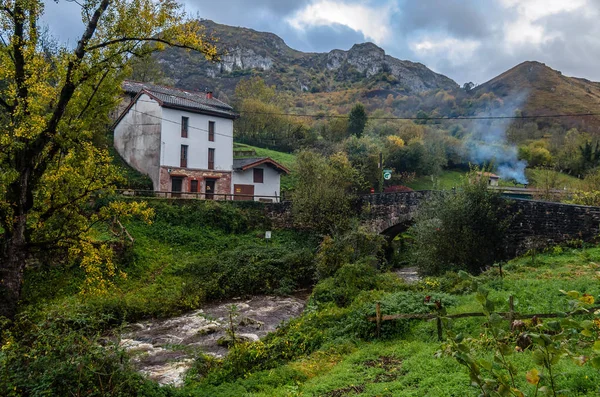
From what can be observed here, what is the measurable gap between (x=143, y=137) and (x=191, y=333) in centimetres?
2199

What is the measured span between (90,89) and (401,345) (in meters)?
8.56

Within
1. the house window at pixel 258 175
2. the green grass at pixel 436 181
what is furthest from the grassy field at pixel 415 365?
the green grass at pixel 436 181

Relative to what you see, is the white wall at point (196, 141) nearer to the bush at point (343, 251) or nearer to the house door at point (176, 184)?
the house door at point (176, 184)

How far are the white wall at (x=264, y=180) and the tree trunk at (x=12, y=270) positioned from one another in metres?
24.5

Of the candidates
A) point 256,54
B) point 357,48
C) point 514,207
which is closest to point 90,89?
point 514,207

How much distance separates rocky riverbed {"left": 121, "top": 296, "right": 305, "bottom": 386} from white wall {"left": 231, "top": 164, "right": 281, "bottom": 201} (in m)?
16.5

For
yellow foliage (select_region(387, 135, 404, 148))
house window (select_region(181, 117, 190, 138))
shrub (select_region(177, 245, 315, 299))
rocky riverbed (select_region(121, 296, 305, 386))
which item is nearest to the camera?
rocky riverbed (select_region(121, 296, 305, 386))

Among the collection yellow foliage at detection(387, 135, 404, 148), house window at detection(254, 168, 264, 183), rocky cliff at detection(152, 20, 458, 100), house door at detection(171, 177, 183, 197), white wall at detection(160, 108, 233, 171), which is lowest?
house door at detection(171, 177, 183, 197)

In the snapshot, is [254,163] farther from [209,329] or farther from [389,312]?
[389,312]

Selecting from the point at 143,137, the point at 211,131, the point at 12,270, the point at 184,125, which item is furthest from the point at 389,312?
the point at 143,137

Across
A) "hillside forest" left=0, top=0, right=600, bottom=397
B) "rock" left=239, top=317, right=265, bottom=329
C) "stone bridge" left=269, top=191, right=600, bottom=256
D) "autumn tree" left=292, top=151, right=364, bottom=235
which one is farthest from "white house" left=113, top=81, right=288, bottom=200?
"stone bridge" left=269, top=191, right=600, bottom=256

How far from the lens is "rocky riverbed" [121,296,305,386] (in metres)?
9.78

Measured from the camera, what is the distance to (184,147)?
99.3 ft

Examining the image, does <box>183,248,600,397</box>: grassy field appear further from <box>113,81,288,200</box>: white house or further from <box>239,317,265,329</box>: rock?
<box>113,81,288,200</box>: white house
